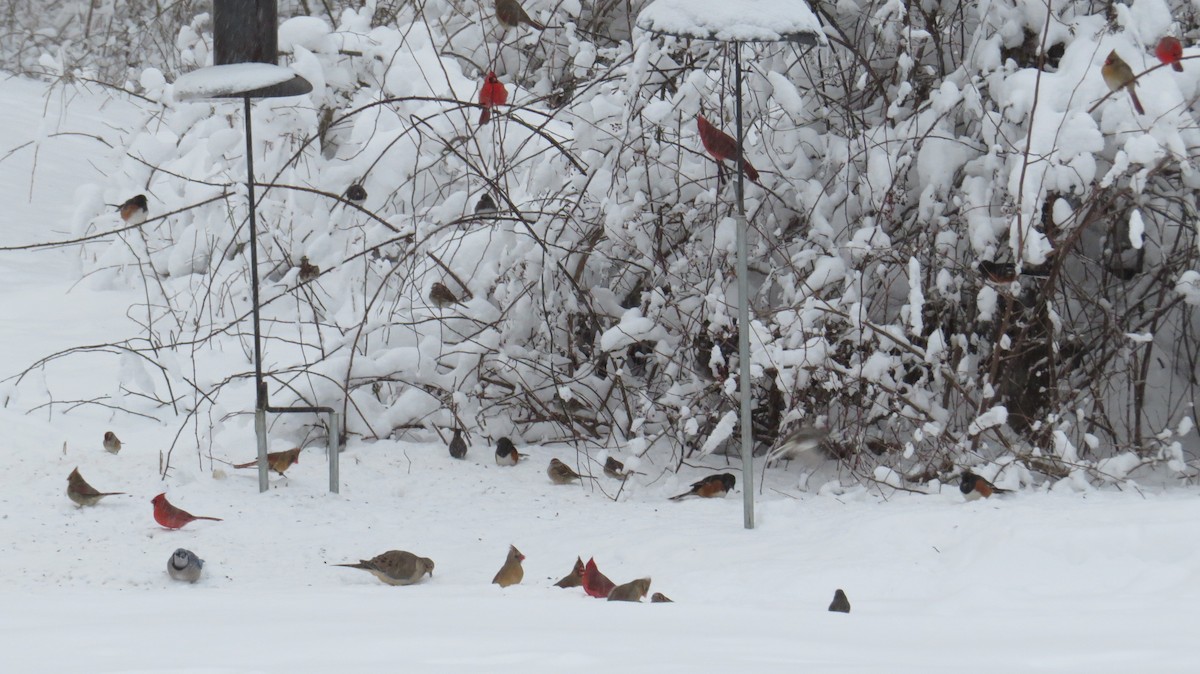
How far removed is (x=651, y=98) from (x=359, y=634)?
2578 mm

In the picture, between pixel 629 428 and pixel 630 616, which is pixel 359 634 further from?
pixel 629 428

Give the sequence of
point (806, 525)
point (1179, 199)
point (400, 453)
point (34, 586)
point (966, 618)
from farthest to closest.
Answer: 1. point (400, 453)
2. point (1179, 199)
3. point (806, 525)
4. point (34, 586)
5. point (966, 618)

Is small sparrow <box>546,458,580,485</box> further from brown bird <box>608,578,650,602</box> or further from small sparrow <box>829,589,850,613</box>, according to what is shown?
small sparrow <box>829,589,850,613</box>

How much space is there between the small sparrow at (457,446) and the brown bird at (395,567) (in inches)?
45.1

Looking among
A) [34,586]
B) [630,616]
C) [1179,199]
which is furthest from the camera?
[1179,199]

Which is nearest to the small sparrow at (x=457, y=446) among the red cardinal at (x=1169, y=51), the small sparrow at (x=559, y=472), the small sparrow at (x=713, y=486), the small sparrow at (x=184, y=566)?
the small sparrow at (x=559, y=472)

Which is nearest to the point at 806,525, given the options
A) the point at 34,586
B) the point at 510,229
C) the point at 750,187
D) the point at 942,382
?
the point at 942,382

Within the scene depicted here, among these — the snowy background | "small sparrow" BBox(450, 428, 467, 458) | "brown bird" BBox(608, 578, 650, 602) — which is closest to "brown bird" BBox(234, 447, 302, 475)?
the snowy background

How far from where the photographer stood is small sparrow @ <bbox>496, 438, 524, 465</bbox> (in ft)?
13.9

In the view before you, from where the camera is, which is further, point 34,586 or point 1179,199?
point 1179,199

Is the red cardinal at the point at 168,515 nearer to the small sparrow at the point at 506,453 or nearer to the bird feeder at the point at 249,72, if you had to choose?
the bird feeder at the point at 249,72

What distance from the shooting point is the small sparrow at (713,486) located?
12.9 ft

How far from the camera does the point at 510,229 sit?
4.54 m

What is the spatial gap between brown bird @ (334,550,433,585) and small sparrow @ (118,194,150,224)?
7.21 ft
